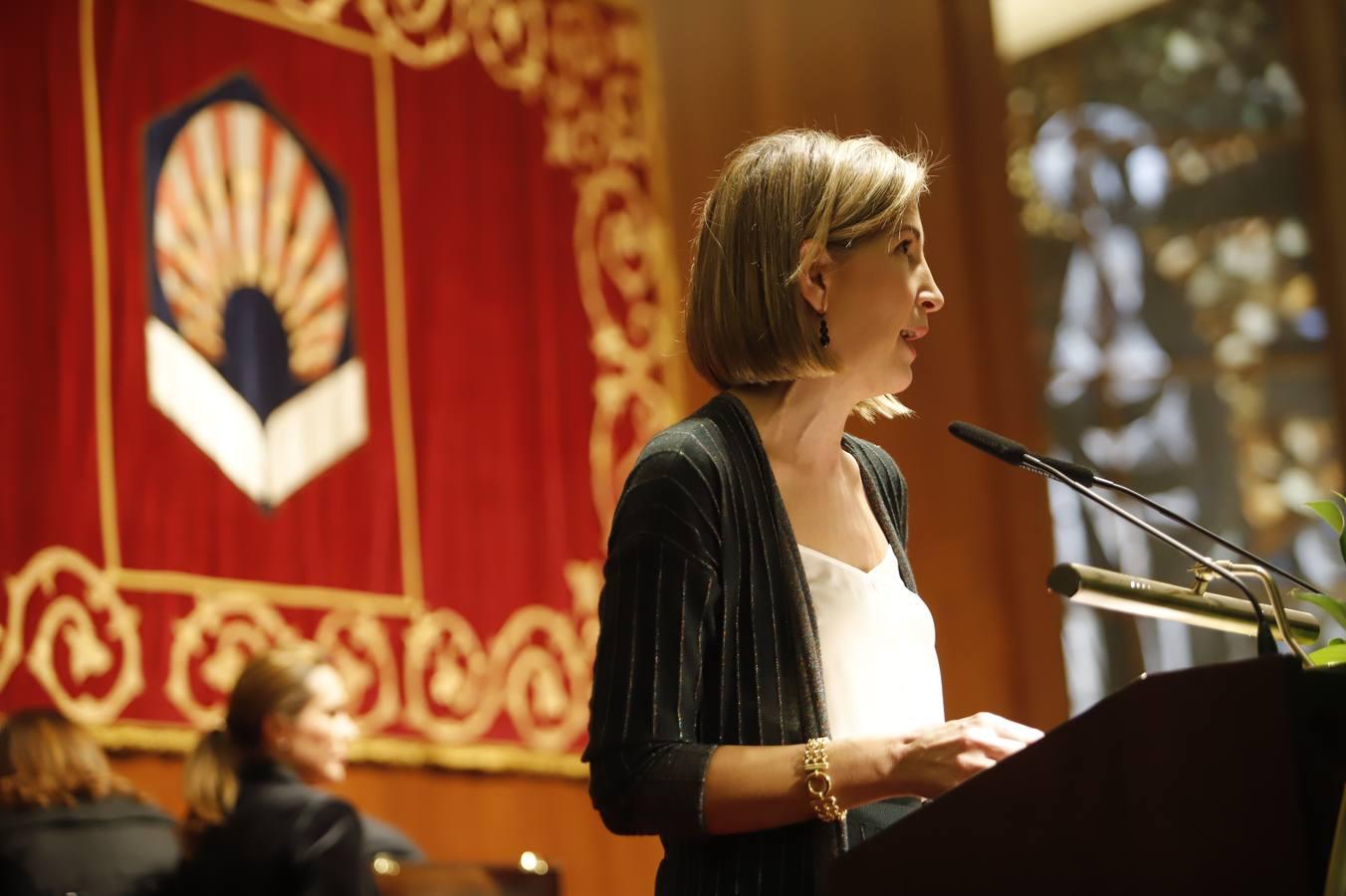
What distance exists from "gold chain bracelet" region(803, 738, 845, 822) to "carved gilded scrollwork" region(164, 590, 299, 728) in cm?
318

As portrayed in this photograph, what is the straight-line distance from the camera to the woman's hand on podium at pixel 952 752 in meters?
1.63

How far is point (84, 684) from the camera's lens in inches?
174

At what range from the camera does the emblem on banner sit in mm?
4762

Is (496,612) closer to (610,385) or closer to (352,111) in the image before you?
(610,385)

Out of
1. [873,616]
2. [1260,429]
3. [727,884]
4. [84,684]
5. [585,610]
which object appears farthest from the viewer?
[1260,429]

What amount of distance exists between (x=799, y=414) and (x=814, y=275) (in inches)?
6.0

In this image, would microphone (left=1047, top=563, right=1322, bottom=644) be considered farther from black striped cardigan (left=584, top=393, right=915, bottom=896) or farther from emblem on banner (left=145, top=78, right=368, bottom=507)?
emblem on banner (left=145, top=78, right=368, bottom=507)

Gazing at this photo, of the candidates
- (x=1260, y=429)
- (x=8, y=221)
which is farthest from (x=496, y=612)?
(x=1260, y=429)

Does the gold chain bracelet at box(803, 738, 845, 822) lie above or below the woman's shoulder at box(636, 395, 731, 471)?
below

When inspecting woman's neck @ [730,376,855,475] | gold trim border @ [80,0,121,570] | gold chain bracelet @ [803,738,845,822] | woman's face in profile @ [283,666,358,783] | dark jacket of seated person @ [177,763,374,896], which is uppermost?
gold trim border @ [80,0,121,570]

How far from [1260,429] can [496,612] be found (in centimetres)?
296

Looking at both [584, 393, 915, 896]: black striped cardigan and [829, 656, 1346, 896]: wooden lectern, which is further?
[584, 393, 915, 896]: black striped cardigan

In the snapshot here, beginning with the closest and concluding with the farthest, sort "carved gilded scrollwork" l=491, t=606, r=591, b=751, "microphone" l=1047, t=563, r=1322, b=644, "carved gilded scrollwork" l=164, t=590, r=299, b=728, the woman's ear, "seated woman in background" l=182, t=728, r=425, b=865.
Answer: "microphone" l=1047, t=563, r=1322, b=644 < the woman's ear < "seated woman in background" l=182, t=728, r=425, b=865 < "carved gilded scrollwork" l=164, t=590, r=299, b=728 < "carved gilded scrollwork" l=491, t=606, r=591, b=751

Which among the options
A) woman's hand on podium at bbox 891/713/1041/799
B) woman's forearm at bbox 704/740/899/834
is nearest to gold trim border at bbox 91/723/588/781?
woman's forearm at bbox 704/740/899/834
